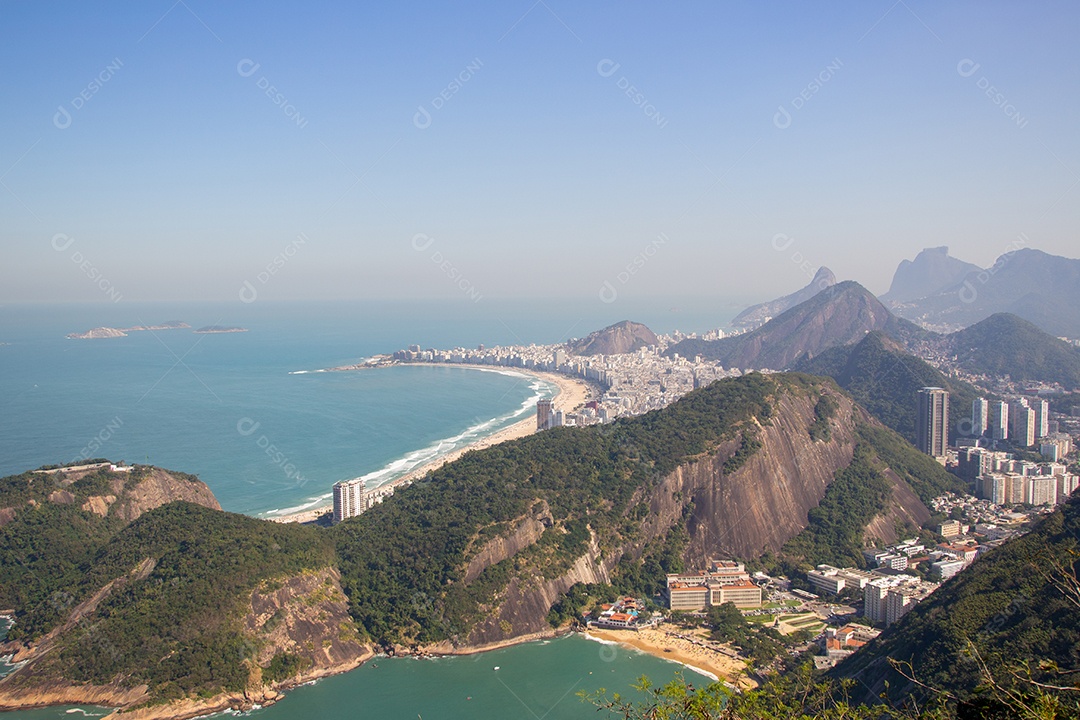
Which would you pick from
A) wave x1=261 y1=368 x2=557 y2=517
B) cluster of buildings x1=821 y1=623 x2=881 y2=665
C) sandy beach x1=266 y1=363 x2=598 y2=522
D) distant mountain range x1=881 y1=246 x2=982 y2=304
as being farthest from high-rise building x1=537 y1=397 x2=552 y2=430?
distant mountain range x1=881 y1=246 x2=982 y2=304

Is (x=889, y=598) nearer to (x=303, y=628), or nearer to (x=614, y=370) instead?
(x=303, y=628)

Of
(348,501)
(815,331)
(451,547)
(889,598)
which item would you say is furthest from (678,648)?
(815,331)

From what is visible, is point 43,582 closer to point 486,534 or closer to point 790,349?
point 486,534

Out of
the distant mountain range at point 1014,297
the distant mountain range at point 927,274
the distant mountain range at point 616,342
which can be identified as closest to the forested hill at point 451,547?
the distant mountain range at point 616,342

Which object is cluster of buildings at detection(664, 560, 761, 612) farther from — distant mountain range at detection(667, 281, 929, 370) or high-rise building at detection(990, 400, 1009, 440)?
distant mountain range at detection(667, 281, 929, 370)

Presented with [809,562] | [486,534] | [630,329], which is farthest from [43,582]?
[630,329]

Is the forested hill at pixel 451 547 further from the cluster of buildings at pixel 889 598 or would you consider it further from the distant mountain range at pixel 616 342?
the distant mountain range at pixel 616 342
